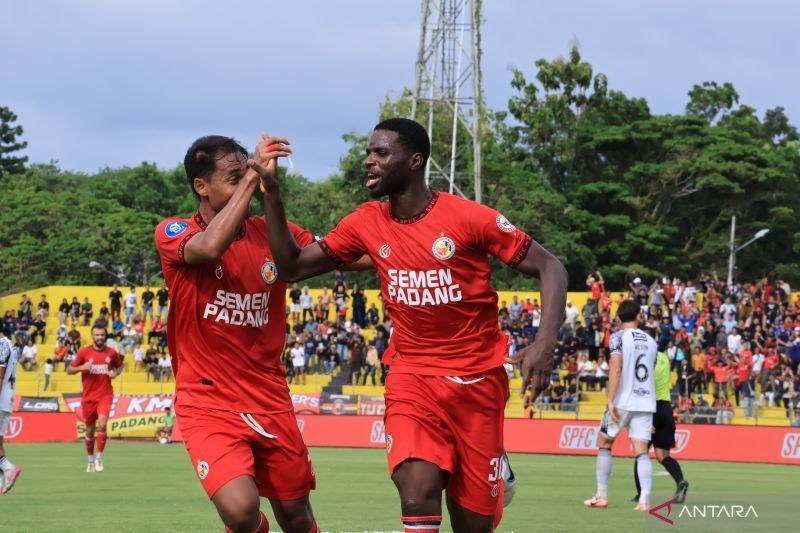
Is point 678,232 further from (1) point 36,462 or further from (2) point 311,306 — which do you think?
(1) point 36,462

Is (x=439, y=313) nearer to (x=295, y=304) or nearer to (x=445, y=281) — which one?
(x=445, y=281)

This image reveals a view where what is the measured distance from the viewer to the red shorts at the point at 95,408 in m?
21.5

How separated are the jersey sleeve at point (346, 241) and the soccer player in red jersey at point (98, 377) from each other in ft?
46.4

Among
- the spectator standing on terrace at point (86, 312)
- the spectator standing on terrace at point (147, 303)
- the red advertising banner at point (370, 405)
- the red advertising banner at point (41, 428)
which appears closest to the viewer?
the red advertising banner at point (370, 405)

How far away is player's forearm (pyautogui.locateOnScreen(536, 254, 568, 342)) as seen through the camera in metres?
7.14

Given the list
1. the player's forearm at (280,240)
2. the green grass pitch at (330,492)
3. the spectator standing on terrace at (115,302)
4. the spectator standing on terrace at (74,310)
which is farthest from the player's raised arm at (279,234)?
the spectator standing on terrace at (74,310)

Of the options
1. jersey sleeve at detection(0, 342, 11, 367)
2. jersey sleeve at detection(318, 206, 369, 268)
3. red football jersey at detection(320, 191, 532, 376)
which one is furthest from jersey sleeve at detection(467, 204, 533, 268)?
jersey sleeve at detection(0, 342, 11, 367)

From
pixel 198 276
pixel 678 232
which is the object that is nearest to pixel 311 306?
pixel 678 232

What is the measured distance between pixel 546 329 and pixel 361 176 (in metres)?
61.7

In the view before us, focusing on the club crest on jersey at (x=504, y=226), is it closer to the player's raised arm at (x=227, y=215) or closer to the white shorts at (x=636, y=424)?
the player's raised arm at (x=227, y=215)

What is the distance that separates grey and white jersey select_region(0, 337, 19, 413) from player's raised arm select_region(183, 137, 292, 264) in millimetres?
9811

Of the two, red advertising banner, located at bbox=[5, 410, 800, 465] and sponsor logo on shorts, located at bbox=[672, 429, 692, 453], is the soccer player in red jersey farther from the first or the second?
sponsor logo on shorts, located at bbox=[672, 429, 692, 453]

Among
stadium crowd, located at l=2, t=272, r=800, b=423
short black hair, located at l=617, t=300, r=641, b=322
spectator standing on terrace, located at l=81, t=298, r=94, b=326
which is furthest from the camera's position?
spectator standing on terrace, located at l=81, t=298, r=94, b=326

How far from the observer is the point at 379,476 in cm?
2125
